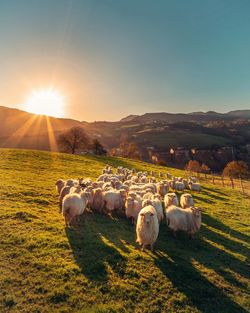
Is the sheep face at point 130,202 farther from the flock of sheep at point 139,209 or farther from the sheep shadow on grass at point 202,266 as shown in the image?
the sheep shadow on grass at point 202,266

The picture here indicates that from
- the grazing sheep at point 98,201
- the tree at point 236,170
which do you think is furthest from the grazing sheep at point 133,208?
the tree at point 236,170

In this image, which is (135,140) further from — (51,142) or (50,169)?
(50,169)

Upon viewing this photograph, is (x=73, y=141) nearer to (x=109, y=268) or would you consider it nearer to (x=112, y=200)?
(x=112, y=200)

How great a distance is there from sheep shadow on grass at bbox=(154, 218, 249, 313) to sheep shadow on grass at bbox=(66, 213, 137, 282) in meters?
1.61

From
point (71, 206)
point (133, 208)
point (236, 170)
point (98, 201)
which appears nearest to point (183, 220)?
point (133, 208)

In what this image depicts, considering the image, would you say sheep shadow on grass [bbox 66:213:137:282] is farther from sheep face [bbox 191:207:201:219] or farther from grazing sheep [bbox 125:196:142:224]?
sheep face [bbox 191:207:201:219]

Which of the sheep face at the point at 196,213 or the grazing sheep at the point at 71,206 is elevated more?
the grazing sheep at the point at 71,206

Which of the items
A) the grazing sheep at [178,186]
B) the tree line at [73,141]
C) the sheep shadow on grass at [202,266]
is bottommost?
the sheep shadow on grass at [202,266]

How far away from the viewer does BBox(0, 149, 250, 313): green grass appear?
8.22 metres

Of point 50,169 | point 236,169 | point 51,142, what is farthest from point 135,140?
point 50,169

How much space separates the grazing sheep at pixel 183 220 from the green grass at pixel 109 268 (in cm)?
49

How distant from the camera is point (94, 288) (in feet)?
28.4

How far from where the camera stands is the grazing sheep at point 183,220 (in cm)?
1370

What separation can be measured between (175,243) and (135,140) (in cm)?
14704
